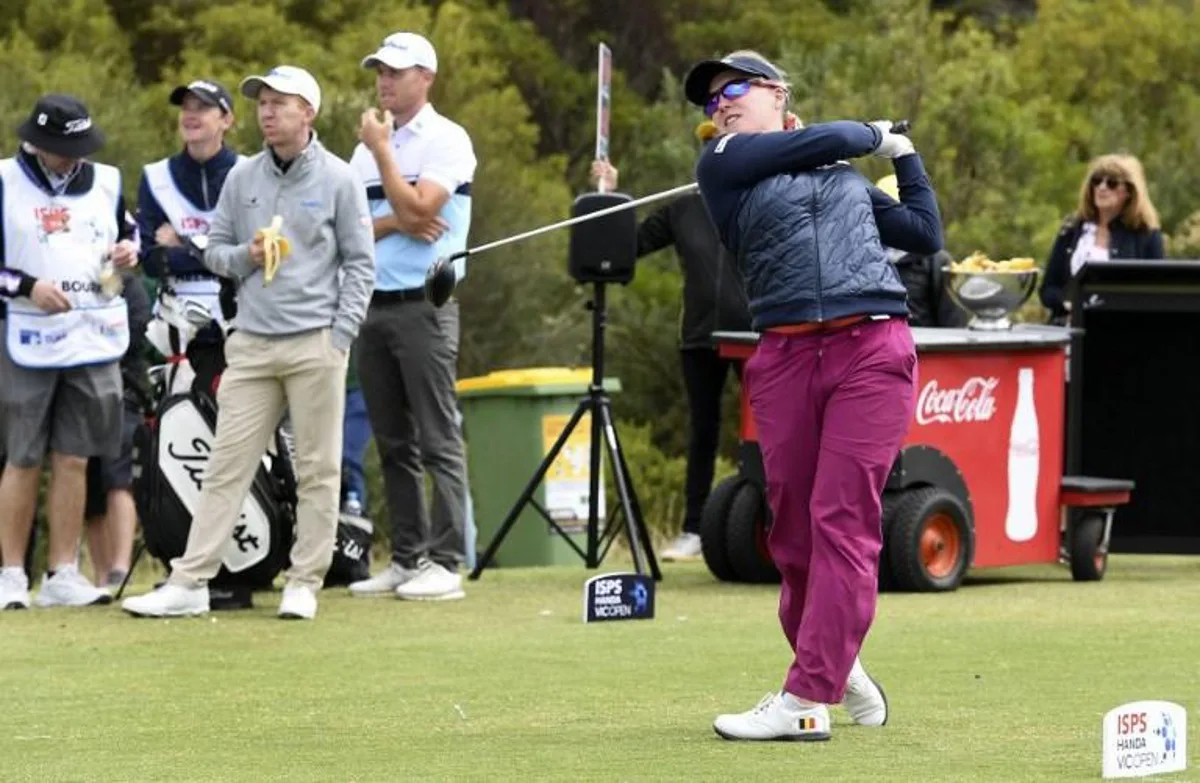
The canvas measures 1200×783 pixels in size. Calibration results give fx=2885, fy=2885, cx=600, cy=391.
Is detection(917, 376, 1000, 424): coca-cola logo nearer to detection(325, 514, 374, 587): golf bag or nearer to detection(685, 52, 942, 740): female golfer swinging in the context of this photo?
detection(325, 514, 374, 587): golf bag

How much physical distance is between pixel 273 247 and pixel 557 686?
8.96 ft

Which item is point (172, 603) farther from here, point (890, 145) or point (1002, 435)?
point (890, 145)

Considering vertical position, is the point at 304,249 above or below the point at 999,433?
above

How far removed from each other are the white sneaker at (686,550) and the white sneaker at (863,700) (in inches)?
245

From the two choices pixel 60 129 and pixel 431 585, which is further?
pixel 431 585

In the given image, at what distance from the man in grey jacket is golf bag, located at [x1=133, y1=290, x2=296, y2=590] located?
1.31 ft

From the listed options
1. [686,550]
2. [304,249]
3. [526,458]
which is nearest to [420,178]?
[304,249]

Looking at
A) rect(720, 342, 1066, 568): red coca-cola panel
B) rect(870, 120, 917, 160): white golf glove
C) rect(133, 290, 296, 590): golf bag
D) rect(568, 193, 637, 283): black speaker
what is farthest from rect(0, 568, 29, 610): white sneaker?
rect(870, 120, 917, 160): white golf glove

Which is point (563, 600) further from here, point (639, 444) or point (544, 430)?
point (639, 444)

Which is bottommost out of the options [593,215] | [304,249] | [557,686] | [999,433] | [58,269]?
[557,686]

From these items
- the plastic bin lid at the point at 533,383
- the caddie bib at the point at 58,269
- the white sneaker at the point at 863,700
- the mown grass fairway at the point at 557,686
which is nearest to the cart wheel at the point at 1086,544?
the mown grass fairway at the point at 557,686

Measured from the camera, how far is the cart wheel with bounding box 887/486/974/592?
12227 millimetres

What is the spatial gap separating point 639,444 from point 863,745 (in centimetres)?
2210

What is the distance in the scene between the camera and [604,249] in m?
13.0
